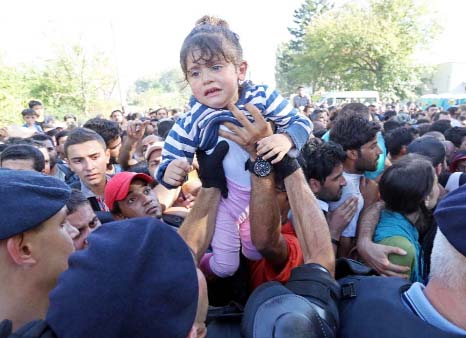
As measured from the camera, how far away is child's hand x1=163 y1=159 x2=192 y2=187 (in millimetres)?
1846

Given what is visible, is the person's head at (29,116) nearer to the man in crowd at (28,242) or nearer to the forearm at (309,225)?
the man in crowd at (28,242)

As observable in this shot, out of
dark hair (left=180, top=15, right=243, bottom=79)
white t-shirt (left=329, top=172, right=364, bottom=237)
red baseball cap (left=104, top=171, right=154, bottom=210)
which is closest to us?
dark hair (left=180, top=15, right=243, bottom=79)

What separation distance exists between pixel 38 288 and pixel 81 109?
76.0 ft

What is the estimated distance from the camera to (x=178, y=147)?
193cm

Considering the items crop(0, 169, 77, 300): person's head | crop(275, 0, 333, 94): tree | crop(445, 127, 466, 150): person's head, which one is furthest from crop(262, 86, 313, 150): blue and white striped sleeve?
crop(275, 0, 333, 94): tree

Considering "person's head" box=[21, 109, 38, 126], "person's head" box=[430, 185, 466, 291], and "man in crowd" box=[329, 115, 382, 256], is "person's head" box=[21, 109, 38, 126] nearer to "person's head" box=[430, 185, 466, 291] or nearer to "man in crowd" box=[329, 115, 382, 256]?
"man in crowd" box=[329, 115, 382, 256]

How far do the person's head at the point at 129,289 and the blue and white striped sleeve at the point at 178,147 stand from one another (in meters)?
0.89

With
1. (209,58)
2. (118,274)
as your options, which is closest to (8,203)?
(118,274)

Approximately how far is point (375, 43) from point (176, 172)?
111 ft

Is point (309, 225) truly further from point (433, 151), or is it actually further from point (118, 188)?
point (433, 151)

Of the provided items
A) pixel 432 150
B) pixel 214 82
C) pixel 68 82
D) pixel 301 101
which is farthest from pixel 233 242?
pixel 68 82

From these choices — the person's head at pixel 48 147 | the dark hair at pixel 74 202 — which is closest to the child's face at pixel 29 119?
the person's head at pixel 48 147

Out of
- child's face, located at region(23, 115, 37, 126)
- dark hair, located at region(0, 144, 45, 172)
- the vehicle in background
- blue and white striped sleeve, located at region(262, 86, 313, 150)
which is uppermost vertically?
blue and white striped sleeve, located at region(262, 86, 313, 150)

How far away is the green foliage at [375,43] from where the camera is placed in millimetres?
32406
